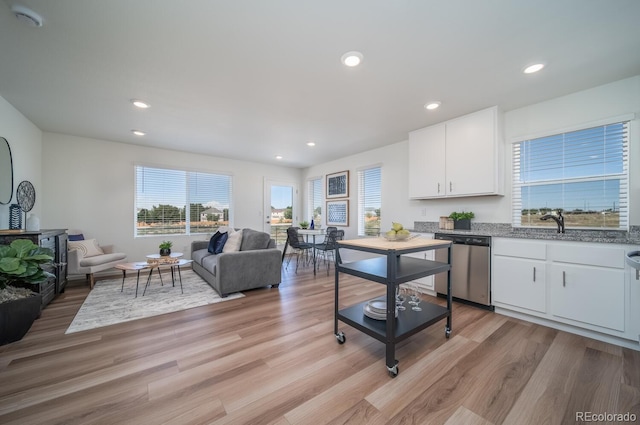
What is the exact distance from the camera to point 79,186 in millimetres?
4273

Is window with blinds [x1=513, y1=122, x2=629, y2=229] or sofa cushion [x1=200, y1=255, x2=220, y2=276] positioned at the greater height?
window with blinds [x1=513, y1=122, x2=629, y2=229]

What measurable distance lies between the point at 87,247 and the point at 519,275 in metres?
6.19

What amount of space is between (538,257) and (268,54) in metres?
3.33

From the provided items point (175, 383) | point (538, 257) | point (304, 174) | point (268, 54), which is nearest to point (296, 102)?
point (268, 54)

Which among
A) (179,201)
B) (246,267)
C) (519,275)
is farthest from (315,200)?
(519,275)

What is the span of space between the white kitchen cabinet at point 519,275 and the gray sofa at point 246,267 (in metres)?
2.91

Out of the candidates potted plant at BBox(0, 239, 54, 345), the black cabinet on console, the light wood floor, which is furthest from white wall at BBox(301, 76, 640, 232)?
the black cabinet on console

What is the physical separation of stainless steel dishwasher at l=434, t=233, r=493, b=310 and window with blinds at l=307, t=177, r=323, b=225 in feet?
12.4

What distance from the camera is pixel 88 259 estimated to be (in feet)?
12.1

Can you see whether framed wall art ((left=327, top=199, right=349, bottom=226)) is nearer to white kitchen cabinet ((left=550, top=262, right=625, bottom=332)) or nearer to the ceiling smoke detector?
white kitchen cabinet ((left=550, top=262, right=625, bottom=332))

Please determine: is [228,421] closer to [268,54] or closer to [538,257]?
[268,54]

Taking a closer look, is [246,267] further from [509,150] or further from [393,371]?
[509,150]

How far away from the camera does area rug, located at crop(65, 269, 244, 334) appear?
8.63 ft

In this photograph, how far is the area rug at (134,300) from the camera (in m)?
2.63
